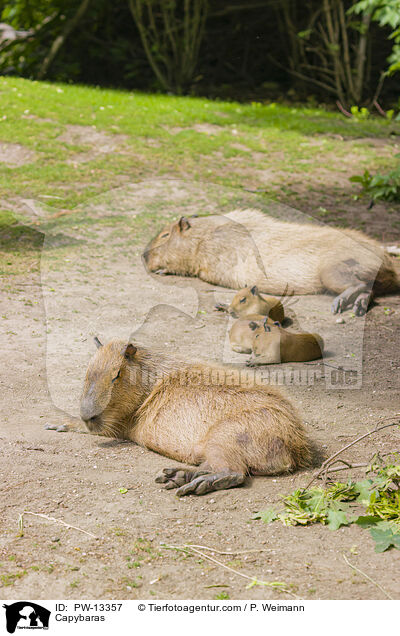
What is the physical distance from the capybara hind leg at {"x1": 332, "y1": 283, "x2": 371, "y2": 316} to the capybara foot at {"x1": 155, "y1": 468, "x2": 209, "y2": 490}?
8.69ft

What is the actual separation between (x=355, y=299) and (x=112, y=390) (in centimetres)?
267

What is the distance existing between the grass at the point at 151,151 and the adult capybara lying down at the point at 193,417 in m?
2.87

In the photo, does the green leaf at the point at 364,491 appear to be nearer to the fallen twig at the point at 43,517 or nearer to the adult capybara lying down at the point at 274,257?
the fallen twig at the point at 43,517

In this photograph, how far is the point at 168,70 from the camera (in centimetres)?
1384

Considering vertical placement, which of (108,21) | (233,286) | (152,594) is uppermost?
(108,21)

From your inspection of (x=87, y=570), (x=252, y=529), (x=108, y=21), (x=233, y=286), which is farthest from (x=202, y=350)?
(x=108, y=21)

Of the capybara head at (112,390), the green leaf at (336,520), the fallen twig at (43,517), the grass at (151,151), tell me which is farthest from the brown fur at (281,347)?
the grass at (151,151)

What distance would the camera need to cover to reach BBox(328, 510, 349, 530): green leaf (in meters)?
2.65

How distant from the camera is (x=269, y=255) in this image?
596cm

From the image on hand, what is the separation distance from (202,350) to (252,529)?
2034 millimetres

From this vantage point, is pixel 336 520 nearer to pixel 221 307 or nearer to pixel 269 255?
pixel 221 307

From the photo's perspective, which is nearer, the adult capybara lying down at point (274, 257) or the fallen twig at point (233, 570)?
the fallen twig at point (233, 570)

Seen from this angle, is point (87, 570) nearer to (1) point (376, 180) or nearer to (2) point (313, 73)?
(1) point (376, 180)

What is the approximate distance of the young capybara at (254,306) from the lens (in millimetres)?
5047
